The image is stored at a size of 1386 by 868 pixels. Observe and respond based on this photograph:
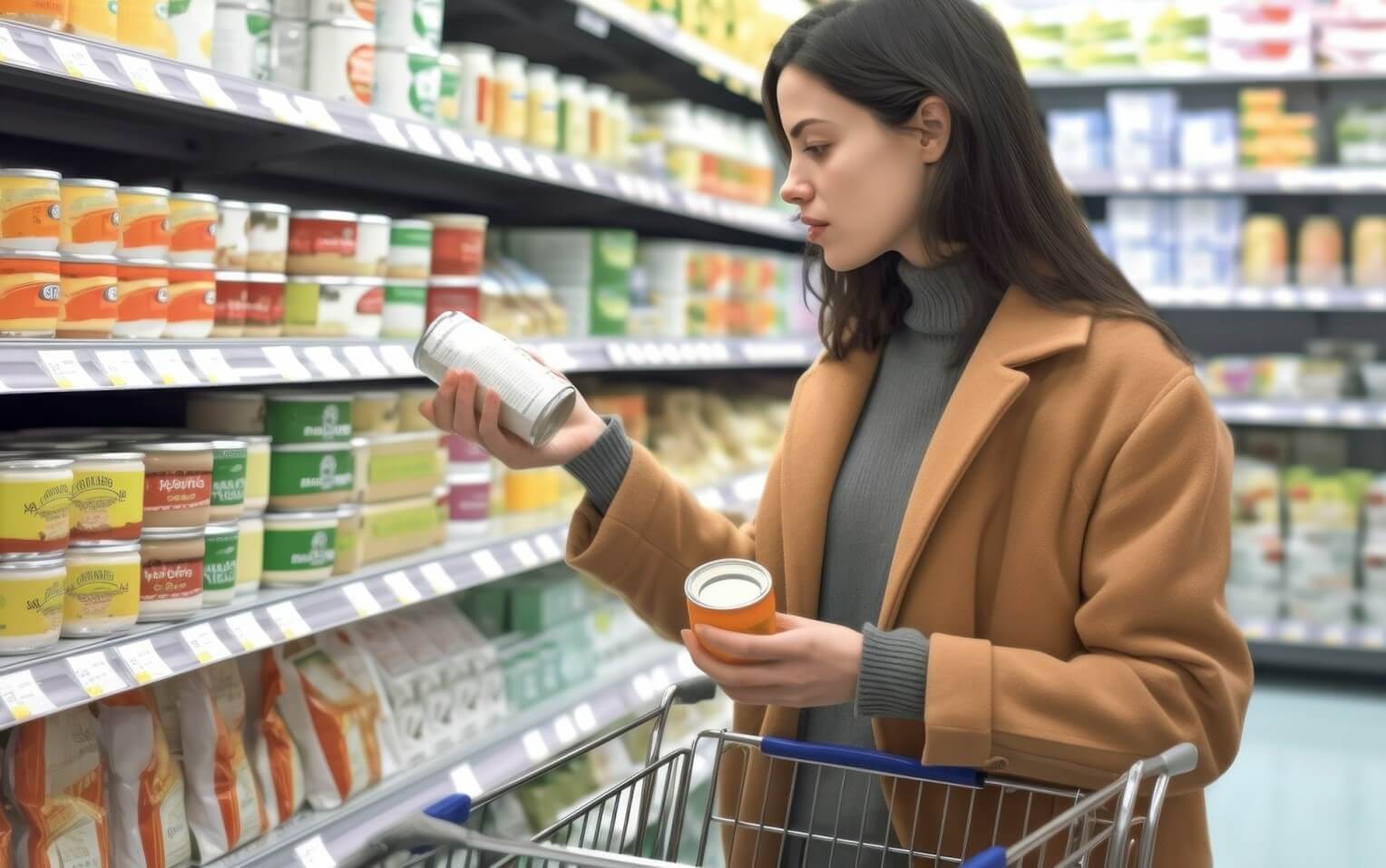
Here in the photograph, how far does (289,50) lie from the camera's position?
208 cm

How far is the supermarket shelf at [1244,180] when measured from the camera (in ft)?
16.8

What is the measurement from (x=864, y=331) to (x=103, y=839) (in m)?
1.17

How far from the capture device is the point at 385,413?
7.67ft

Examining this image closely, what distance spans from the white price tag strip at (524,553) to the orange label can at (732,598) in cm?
134

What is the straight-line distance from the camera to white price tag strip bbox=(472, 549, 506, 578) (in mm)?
2445

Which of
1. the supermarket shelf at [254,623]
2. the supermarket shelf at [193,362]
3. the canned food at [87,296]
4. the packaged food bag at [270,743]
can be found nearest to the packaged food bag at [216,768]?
the packaged food bag at [270,743]

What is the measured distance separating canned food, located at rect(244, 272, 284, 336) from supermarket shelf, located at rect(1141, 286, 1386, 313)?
4006 mm

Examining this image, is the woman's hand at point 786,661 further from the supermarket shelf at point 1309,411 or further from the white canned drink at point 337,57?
the supermarket shelf at point 1309,411

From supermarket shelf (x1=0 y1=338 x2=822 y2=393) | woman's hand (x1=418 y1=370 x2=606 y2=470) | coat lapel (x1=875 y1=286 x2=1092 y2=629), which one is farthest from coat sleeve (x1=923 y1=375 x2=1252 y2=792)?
supermarket shelf (x1=0 y1=338 x2=822 y2=393)

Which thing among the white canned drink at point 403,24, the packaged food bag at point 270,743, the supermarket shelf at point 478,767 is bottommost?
the supermarket shelf at point 478,767

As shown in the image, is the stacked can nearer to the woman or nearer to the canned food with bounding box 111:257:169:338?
the canned food with bounding box 111:257:169:338

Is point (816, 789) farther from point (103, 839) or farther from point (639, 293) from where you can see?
point (639, 293)

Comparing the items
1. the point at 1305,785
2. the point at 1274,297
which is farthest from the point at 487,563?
the point at 1274,297

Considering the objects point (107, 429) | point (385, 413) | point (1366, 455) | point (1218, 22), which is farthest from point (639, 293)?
point (1366, 455)
